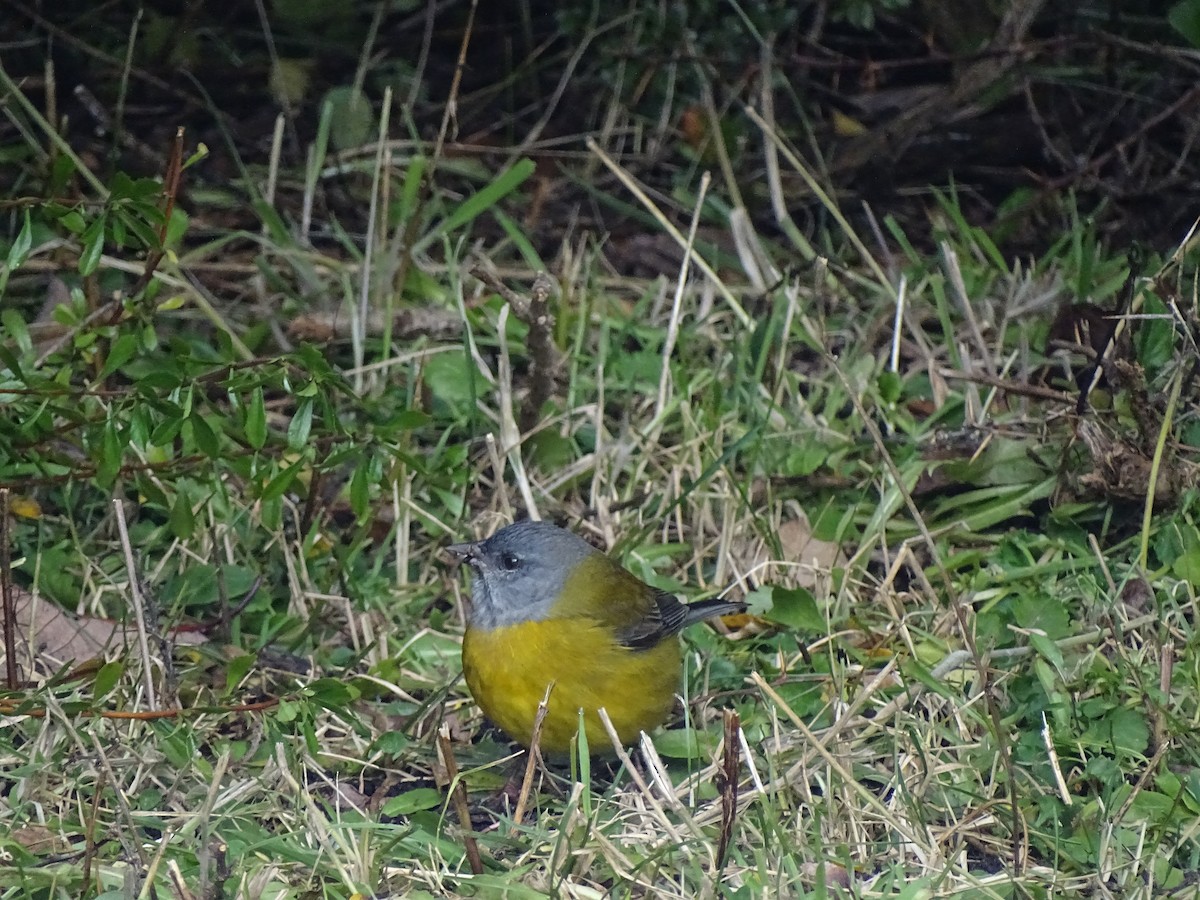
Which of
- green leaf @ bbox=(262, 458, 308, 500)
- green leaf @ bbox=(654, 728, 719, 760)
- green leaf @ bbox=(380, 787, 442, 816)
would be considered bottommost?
green leaf @ bbox=(654, 728, 719, 760)

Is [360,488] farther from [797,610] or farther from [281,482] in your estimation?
[797,610]

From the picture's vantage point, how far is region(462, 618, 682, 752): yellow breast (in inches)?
154

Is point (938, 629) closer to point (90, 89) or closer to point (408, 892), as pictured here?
point (408, 892)

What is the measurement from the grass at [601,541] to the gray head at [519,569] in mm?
272

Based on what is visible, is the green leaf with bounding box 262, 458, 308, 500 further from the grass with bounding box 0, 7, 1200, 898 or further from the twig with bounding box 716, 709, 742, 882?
the twig with bounding box 716, 709, 742, 882

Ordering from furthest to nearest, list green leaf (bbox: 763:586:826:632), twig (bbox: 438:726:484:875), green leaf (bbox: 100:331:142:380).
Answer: green leaf (bbox: 763:586:826:632) → green leaf (bbox: 100:331:142:380) → twig (bbox: 438:726:484:875)

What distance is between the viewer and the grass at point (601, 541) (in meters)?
3.44

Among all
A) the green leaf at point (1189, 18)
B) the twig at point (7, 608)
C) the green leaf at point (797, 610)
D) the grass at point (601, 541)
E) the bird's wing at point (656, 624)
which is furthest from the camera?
the green leaf at point (1189, 18)

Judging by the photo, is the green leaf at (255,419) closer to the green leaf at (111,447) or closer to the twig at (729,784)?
the green leaf at (111,447)

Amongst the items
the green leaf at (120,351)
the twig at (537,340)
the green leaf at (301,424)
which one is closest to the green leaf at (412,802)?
the green leaf at (301,424)

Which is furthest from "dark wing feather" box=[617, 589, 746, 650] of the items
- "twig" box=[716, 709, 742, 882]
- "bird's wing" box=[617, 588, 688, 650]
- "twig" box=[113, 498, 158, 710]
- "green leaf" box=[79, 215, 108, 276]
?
"green leaf" box=[79, 215, 108, 276]

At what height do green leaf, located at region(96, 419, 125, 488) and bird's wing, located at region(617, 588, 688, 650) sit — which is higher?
green leaf, located at region(96, 419, 125, 488)

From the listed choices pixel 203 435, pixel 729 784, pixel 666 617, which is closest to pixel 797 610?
pixel 666 617

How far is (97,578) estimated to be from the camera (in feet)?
15.1
